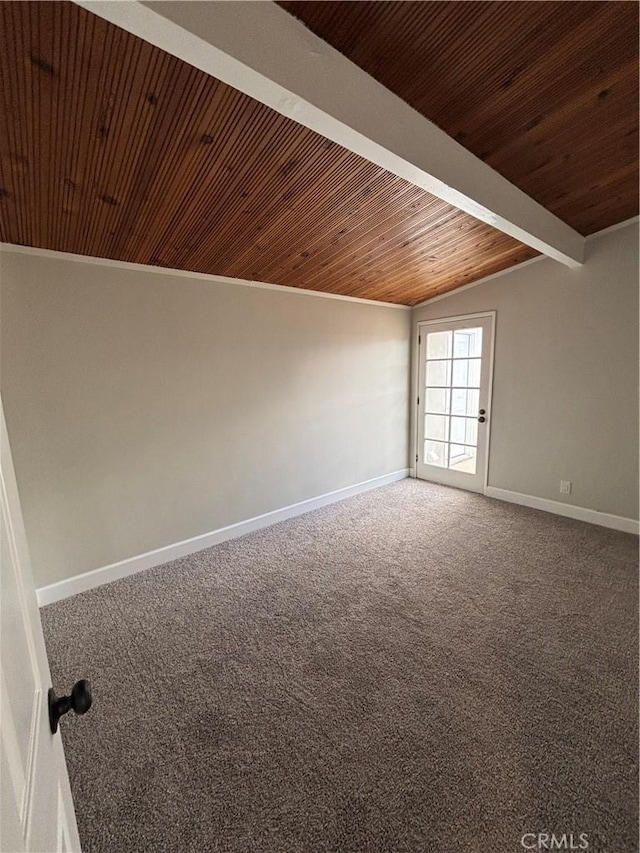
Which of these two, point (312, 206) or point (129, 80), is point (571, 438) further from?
point (129, 80)

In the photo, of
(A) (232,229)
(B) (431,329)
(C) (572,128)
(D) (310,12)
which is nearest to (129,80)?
(D) (310,12)

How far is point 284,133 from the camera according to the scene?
1534 mm

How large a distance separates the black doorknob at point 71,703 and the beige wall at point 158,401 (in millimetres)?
1973

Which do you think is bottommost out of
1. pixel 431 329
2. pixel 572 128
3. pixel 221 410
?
pixel 221 410

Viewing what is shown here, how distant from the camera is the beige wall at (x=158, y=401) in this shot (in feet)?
7.17

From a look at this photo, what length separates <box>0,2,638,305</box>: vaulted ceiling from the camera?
1.20 metres

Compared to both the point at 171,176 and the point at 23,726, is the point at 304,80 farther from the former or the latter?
the point at 23,726

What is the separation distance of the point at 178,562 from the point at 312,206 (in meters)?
2.60

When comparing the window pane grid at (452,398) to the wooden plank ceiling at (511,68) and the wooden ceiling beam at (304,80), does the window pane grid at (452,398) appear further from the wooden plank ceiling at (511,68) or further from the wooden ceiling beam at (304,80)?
the wooden ceiling beam at (304,80)

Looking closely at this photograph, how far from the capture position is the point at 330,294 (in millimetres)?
3598

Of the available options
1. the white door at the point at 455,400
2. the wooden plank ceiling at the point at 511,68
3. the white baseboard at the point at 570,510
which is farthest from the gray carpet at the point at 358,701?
the wooden plank ceiling at the point at 511,68

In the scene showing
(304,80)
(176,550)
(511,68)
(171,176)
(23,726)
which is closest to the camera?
(23,726)

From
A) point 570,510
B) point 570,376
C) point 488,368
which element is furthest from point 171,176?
point 570,510

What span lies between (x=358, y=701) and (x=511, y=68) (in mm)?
2696
